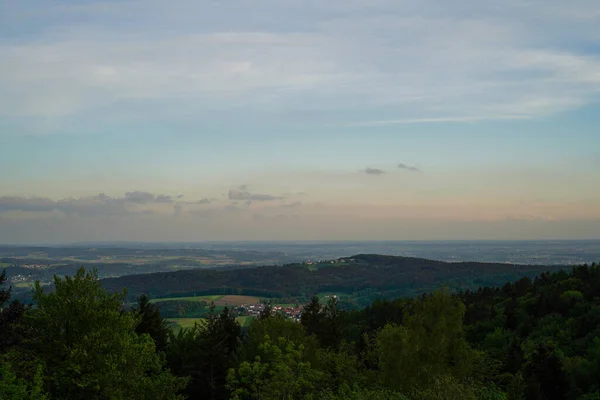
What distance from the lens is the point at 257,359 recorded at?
34969 mm

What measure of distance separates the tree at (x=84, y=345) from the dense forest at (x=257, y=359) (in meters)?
0.06

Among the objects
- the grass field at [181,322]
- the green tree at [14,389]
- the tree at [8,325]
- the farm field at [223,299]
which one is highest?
the tree at [8,325]

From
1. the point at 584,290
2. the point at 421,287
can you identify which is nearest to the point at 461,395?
the point at 584,290

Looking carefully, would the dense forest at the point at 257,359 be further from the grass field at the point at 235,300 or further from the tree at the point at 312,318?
the grass field at the point at 235,300

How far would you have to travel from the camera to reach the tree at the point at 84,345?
32.5 metres

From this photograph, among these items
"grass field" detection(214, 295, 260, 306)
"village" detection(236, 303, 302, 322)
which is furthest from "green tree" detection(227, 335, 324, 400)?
"grass field" detection(214, 295, 260, 306)

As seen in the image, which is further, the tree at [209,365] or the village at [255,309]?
the village at [255,309]

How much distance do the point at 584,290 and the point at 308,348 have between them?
41.5 meters

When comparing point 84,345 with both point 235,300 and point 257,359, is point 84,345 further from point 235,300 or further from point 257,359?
point 235,300

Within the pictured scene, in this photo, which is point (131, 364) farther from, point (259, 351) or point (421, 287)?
point (421, 287)

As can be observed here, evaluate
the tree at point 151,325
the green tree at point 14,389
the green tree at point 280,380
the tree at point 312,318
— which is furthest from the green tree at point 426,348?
the tree at point 151,325

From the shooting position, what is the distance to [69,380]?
31922mm

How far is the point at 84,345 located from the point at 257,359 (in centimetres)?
1042

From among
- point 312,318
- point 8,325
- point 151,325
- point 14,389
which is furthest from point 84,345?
point 312,318
